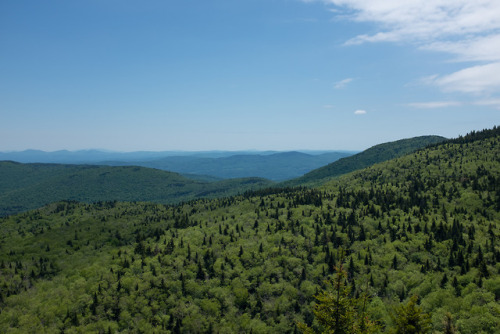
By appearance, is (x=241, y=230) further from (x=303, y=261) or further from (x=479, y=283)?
(x=479, y=283)

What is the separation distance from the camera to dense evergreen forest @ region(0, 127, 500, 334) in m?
100

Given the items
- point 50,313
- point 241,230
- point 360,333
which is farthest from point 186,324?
point 360,333

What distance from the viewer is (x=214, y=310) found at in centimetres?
11125

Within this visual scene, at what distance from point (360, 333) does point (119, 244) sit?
583 feet

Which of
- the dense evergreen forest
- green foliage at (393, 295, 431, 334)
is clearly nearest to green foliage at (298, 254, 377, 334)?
green foliage at (393, 295, 431, 334)

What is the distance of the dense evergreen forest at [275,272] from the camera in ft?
328

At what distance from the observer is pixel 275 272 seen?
416 feet

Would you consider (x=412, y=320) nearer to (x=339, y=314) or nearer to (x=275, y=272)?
(x=339, y=314)

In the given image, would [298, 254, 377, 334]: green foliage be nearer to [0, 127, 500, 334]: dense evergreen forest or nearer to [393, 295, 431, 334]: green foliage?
[393, 295, 431, 334]: green foliage

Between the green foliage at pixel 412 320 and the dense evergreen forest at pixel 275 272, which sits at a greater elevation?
the green foliage at pixel 412 320

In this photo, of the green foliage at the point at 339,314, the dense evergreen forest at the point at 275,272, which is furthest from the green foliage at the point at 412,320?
the dense evergreen forest at the point at 275,272

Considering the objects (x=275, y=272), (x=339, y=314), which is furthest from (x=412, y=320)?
(x=275, y=272)

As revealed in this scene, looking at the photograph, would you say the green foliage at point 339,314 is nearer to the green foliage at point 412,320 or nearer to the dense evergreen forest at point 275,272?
the green foliage at point 412,320

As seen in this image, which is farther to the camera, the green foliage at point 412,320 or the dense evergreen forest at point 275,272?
the dense evergreen forest at point 275,272
